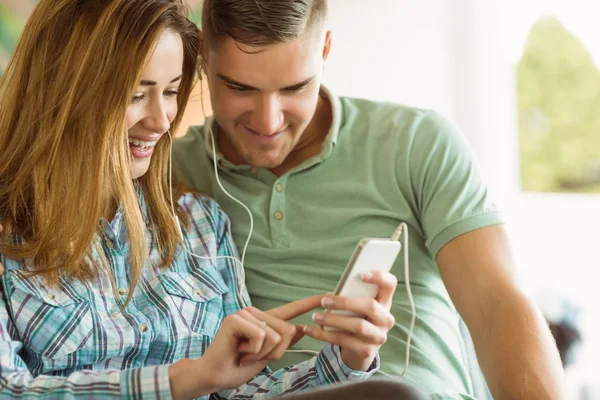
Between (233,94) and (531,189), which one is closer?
(233,94)

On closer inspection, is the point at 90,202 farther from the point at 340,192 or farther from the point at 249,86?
the point at 340,192

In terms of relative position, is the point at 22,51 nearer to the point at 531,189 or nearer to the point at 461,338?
the point at 461,338

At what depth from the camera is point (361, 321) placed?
1108 millimetres

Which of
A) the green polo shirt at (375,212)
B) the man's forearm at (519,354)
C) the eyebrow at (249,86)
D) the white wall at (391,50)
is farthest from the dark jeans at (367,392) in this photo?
the white wall at (391,50)

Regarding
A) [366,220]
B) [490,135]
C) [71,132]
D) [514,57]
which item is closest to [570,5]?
[514,57]

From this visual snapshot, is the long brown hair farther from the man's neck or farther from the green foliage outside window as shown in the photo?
the green foliage outside window

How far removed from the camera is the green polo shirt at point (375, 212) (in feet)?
4.93

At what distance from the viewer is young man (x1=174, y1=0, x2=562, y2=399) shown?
4.72 feet

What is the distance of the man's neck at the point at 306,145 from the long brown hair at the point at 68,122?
397 mm

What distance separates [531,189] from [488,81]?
473mm

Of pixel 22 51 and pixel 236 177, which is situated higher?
pixel 22 51

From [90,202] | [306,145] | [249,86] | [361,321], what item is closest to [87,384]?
[90,202]

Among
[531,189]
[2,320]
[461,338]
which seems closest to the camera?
[2,320]

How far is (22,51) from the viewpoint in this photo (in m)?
1.31
